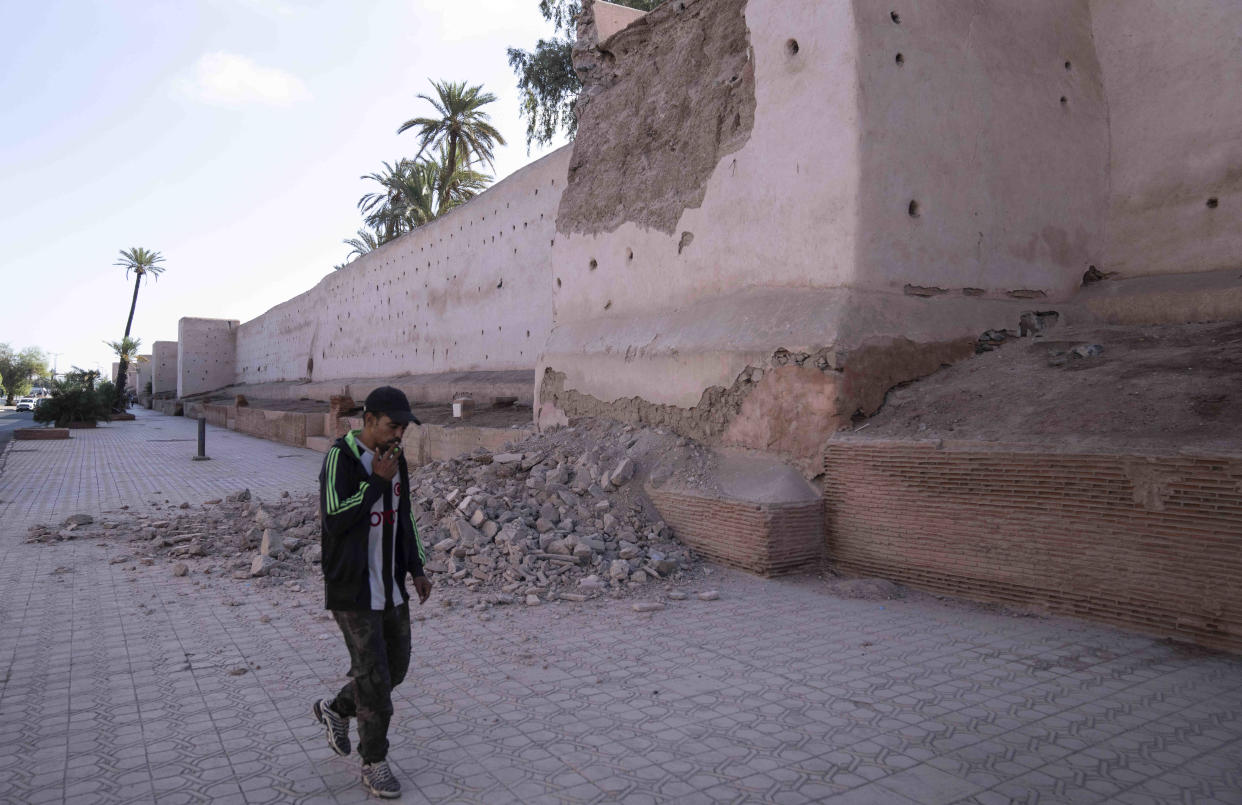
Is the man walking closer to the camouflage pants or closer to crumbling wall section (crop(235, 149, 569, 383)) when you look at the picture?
the camouflage pants

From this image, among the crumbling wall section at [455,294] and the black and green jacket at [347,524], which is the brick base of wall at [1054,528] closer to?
the black and green jacket at [347,524]

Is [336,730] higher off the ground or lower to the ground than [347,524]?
lower

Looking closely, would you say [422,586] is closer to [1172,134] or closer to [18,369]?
[1172,134]

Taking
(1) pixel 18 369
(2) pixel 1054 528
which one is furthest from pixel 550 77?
(1) pixel 18 369

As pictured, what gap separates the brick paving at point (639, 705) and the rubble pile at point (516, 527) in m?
0.44

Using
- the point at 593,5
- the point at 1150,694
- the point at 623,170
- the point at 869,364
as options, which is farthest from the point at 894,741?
the point at 593,5

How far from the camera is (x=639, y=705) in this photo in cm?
330

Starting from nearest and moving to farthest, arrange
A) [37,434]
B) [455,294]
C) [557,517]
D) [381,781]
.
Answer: [381,781] < [557,517] < [455,294] < [37,434]

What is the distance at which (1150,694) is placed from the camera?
329cm

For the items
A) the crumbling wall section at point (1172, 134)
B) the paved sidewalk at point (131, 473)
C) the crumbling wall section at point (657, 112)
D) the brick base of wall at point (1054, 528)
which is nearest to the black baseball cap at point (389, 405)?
the brick base of wall at point (1054, 528)

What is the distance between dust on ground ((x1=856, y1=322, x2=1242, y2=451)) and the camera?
4258 millimetres

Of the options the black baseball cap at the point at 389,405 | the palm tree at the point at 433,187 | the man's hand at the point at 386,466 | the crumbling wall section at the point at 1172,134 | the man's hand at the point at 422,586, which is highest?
the palm tree at the point at 433,187

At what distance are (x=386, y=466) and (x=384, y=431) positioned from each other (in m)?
0.15

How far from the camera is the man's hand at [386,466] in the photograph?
259cm
